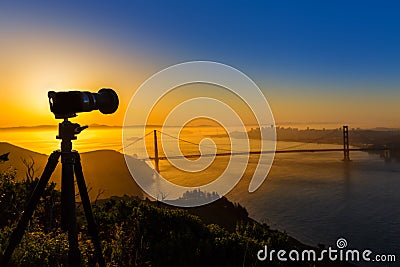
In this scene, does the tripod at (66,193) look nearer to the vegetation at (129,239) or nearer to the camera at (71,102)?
the camera at (71,102)

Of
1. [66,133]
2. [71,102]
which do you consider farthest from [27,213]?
[71,102]

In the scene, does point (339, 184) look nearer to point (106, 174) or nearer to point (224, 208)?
point (224, 208)

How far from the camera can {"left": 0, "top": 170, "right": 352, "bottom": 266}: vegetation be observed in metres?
2.44

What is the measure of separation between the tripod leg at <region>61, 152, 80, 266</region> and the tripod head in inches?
1.5

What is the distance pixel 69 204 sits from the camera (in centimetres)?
173

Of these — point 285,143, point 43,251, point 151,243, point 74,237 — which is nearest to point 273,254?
point 151,243

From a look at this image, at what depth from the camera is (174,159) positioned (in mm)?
28578

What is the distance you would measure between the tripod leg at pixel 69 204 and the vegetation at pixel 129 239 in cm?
62

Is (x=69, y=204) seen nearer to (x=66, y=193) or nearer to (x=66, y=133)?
(x=66, y=193)

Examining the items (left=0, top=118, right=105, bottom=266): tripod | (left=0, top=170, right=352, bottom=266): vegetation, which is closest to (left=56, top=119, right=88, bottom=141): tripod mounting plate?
(left=0, top=118, right=105, bottom=266): tripod

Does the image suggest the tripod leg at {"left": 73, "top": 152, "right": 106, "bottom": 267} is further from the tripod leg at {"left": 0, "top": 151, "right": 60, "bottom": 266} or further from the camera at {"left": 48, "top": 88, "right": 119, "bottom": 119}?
the camera at {"left": 48, "top": 88, "right": 119, "bottom": 119}

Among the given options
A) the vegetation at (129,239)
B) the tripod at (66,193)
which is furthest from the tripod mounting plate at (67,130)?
the vegetation at (129,239)

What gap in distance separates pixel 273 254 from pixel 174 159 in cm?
2485

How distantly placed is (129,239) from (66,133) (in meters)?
1.70
